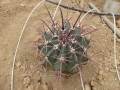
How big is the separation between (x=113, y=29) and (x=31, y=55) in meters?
0.80

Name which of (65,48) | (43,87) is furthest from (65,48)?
(43,87)

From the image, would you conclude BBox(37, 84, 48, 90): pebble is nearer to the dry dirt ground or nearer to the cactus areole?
the dry dirt ground

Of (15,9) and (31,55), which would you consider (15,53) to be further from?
(15,9)

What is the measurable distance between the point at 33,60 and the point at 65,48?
1.44 ft

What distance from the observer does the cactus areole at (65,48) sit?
1205 millimetres

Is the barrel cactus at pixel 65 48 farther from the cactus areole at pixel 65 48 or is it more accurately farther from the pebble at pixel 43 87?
the pebble at pixel 43 87

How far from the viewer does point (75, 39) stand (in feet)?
4.06

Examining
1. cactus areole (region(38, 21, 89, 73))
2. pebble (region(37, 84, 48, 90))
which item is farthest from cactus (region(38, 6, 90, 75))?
pebble (region(37, 84, 48, 90))

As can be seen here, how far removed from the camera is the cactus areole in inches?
47.4

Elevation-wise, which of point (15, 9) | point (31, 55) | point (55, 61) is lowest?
point (31, 55)

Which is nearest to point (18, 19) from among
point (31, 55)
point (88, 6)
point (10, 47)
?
point (10, 47)

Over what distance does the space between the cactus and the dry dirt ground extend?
0.21 meters

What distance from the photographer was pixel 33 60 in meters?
1.55

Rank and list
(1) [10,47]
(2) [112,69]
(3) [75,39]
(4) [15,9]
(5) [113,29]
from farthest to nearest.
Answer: (4) [15,9]
(5) [113,29]
(1) [10,47]
(2) [112,69]
(3) [75,39]
